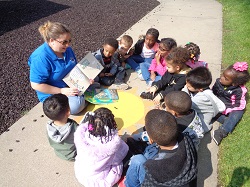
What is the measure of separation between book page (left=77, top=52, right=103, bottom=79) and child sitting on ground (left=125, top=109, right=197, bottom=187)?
194 centimetres

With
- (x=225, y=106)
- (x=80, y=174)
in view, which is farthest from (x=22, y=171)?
(x=225, y=106)

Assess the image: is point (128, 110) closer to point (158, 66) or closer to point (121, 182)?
point (158, 66)

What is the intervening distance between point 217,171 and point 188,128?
688 millimetres

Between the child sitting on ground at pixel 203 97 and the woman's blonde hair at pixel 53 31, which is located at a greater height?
the woman's blonde hair at pixel 53 31

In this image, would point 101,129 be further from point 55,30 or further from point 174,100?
point 55,30

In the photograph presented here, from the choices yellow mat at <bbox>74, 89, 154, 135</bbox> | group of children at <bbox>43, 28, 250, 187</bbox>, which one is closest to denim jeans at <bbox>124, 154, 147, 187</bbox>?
group of children at <bbox>43, 28, 250, 187</bbox>

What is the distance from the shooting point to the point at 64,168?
123 inches

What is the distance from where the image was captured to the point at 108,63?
4.96 m

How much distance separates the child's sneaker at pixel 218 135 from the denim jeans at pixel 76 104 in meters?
2.08

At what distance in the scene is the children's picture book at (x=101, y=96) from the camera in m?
4.30

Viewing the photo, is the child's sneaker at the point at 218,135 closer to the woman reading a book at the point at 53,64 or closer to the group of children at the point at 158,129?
the group of children at the point at 158,129

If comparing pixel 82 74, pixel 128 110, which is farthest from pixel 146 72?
pixel 82 74

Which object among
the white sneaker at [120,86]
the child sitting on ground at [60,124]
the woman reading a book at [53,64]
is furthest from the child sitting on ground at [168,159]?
the white sneaker at [120,86]

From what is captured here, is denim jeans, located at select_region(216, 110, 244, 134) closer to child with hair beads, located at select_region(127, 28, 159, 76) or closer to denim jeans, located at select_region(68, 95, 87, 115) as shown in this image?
child with hair beads, located at select_region(127, 28, 159, 76)
